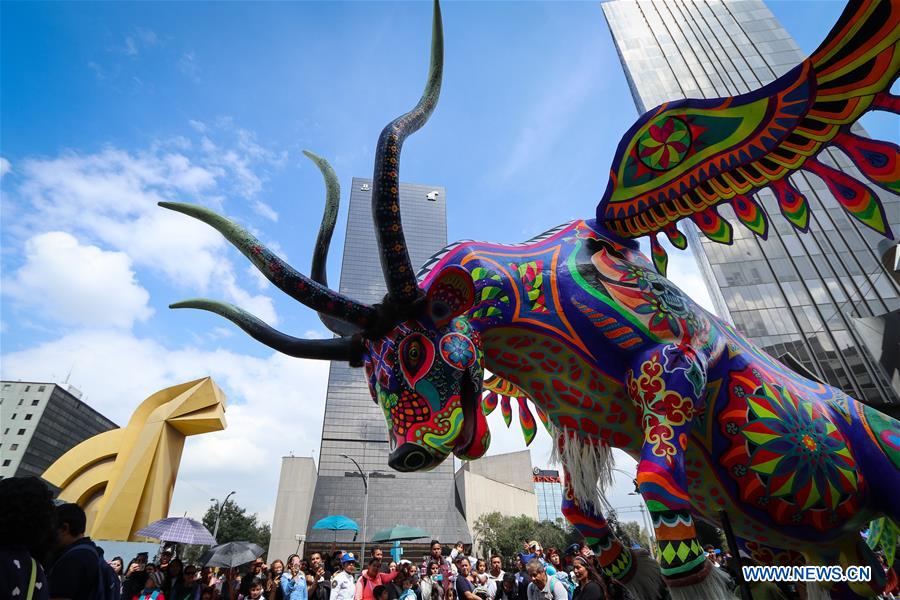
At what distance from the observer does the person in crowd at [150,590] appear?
6727 millimetres

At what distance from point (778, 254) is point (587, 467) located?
3428 centimetres

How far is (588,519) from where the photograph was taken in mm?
2980

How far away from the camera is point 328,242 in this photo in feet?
10.2

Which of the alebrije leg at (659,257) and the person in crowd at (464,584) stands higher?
the alebrije leg at (659,257)

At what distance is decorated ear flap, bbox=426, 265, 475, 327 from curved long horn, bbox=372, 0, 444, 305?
0.10m

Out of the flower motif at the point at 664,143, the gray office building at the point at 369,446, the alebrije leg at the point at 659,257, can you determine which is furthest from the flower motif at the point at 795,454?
the gray office building at the point at 369,446

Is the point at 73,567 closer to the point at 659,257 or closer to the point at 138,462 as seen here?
the point at 659,257

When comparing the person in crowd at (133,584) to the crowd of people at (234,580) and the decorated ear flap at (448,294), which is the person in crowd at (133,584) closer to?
the crowd of people at (234,580)

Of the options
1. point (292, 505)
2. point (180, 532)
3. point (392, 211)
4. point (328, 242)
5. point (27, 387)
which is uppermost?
point (27, 387)

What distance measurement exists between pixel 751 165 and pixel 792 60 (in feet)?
152

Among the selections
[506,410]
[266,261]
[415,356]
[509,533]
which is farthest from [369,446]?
[266,261]

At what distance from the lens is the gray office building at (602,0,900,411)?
1032 inches

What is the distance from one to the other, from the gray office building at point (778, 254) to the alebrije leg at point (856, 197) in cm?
1768

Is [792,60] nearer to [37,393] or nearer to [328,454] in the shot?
[328,454]
